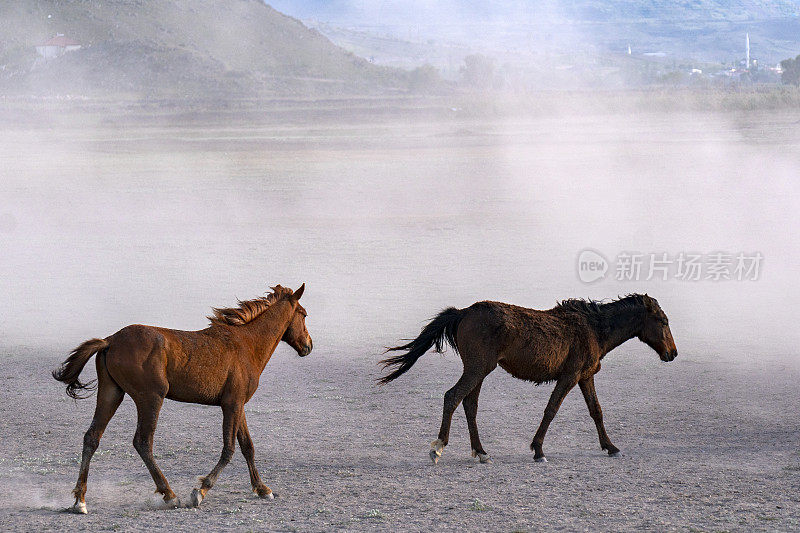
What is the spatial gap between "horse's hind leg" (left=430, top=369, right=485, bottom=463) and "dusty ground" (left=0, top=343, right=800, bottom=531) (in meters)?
0.10

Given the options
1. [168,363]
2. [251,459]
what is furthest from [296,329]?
[168,363]

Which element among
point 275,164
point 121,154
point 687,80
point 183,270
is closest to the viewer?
point 183,270

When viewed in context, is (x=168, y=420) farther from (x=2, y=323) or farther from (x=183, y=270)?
(x=183, y=270)

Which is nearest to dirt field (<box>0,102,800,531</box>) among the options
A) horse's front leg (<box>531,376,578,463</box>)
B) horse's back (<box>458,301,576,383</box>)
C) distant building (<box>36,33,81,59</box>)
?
horse's front leg (<box>531,376,578,463</box>)

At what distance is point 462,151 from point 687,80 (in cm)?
3425

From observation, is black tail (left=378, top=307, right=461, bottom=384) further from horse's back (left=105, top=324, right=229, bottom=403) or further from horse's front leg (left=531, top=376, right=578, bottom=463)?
horse's back (left=105, top=324, right=229, bottom=403)

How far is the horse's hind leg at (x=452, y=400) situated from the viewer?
599cm

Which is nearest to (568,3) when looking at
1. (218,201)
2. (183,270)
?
(218,201)

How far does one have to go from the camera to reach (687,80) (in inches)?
2397

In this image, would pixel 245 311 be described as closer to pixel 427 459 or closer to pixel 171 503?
pixel 171 503

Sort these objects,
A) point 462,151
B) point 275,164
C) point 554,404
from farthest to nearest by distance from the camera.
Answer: point 462,151
point 275,164
point 554,404

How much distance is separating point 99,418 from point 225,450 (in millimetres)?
595

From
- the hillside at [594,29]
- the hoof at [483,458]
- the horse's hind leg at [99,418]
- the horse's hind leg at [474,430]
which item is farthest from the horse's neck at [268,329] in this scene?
the hillside at [594,29]

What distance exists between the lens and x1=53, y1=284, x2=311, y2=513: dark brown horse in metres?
5.02
